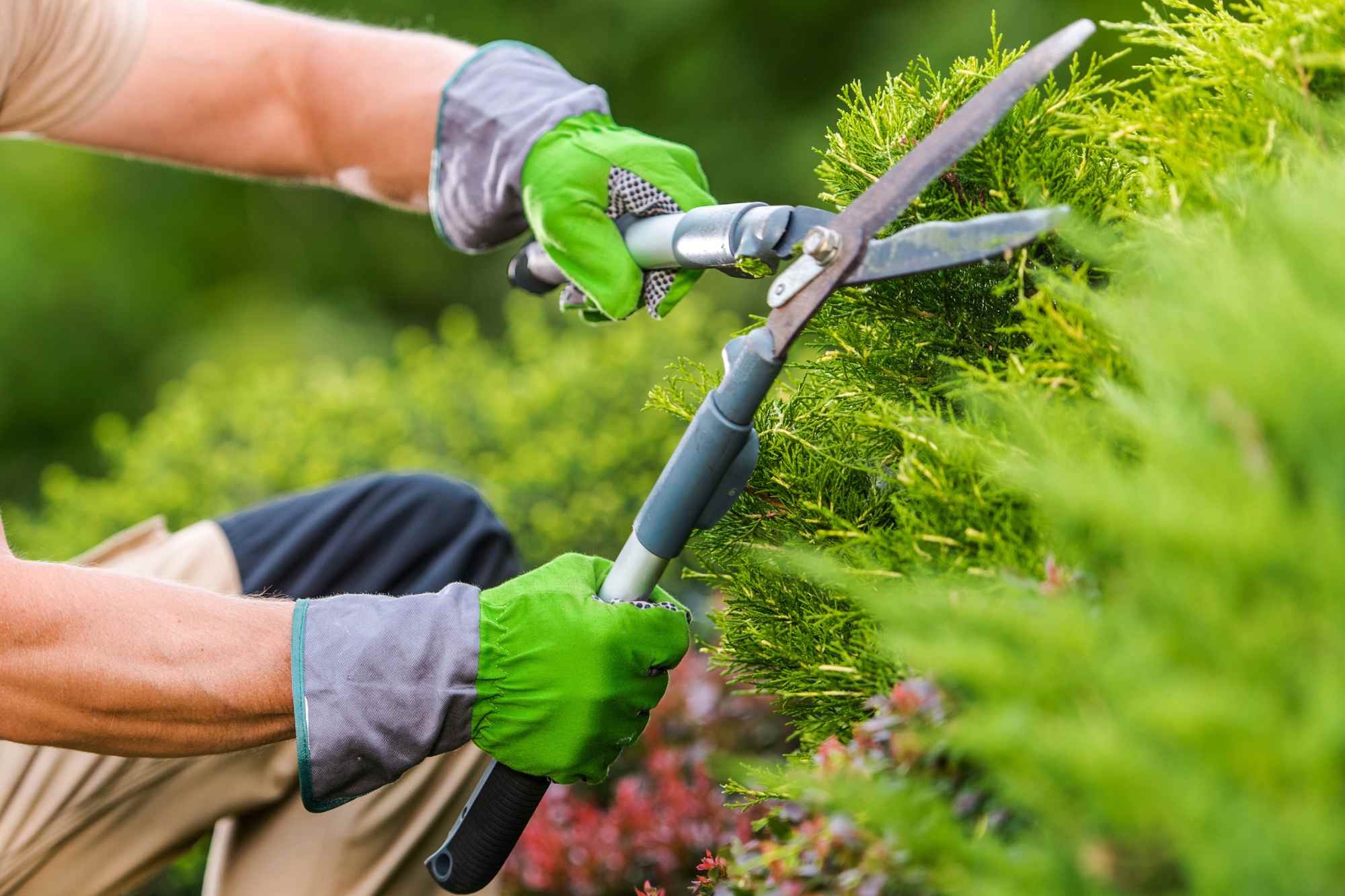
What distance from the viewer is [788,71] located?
538 cm

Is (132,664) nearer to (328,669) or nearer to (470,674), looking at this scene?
(328,669)

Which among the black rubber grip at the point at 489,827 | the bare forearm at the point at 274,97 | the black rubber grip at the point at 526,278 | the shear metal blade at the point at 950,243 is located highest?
the shear metal blade at the point at 950,243

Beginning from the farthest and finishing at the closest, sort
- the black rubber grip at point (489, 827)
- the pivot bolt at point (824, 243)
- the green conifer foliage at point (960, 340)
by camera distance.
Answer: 1. the black rubber grip at point (489, 827)
2. the pivot bolt at point (824, 243)
3. the green conifer foliage at point (960, 340)

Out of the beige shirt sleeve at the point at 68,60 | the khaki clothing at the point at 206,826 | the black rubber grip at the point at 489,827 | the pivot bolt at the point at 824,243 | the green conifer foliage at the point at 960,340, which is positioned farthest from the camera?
the beige shirt sleeve at the point at 68,60

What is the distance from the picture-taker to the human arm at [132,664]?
3.54 ft

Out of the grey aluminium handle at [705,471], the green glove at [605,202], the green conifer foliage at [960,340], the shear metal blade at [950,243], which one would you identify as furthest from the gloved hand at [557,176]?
the shear metal blade at [950,243]

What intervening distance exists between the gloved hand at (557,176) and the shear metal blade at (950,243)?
48cm

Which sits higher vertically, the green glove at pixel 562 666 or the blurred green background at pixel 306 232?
the green glove at pixel 562 666

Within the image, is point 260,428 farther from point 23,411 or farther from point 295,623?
point 23,411

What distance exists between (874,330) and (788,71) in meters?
4.54

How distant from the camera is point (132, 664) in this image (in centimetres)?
109

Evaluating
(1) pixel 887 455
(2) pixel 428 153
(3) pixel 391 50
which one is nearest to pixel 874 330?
(1) pixel 887 455

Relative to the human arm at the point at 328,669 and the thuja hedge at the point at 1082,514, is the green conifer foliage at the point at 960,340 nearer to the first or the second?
the thuja hedge at the point at 1082,514

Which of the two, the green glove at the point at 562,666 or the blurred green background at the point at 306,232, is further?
the blurred green background at the point at 306,232
